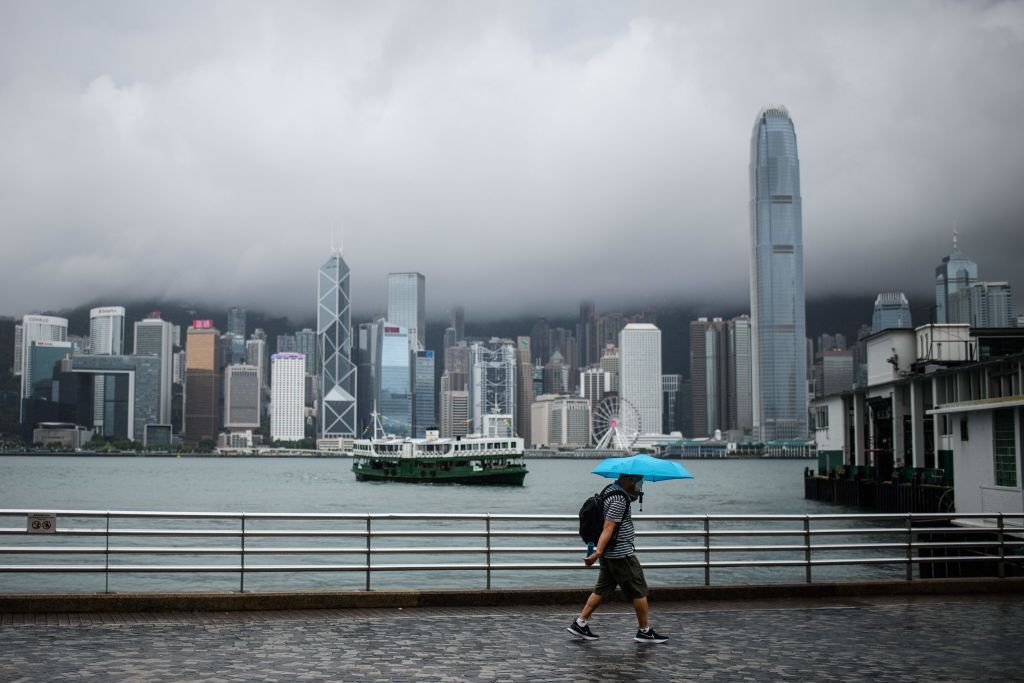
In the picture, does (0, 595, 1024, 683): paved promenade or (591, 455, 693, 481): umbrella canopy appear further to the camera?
(591, 455, 693, 481): umbrella canopy

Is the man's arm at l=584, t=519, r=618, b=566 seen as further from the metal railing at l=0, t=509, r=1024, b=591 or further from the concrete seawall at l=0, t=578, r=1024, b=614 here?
the concrete seawall at l=0, t=578, r=1024, b=614

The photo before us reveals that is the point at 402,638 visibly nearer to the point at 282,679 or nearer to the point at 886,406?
the point at 282,679

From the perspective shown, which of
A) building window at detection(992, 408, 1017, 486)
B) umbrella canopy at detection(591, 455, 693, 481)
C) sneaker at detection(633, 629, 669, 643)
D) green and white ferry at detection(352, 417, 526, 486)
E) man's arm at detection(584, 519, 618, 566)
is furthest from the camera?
green and white ferry at detection(352, 417, 526, 486)

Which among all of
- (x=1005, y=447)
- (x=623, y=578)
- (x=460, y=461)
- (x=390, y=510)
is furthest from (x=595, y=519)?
(x=460, y=461)

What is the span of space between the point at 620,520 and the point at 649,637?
1308mm

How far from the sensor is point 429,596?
13.4 m

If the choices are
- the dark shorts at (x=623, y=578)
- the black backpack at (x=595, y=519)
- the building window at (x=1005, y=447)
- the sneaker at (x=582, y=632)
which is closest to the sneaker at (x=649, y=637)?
the dark shorts at (x=623, y=578)

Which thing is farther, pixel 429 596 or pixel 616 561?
pixel 429 596

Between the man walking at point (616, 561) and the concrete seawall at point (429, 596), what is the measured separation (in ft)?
7.96

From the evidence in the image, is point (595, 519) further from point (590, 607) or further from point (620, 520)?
point (590, 607)

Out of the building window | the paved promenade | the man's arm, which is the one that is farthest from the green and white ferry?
the man's arm

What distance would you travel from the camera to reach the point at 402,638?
1106cm

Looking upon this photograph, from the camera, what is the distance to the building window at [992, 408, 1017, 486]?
23.9 m

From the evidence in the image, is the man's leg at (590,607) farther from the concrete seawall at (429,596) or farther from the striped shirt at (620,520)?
the concrete seawall at (429,596)
